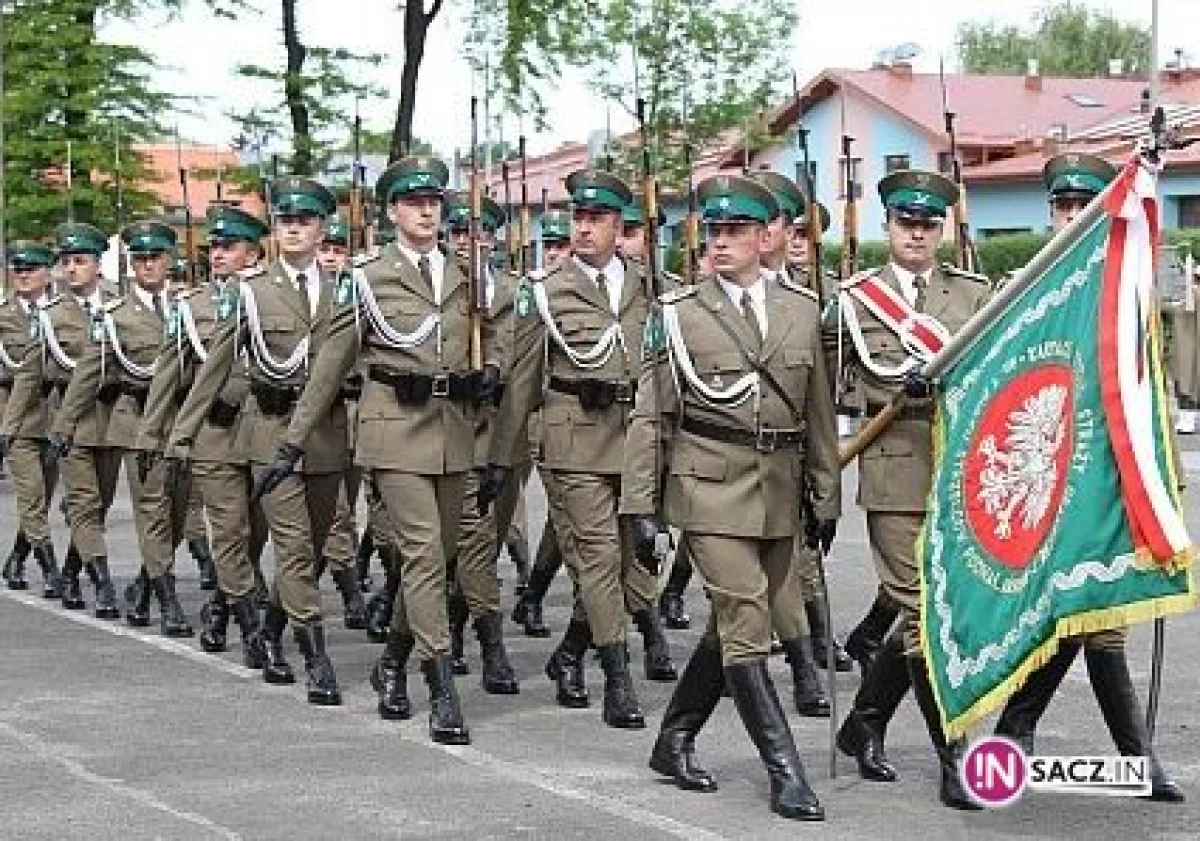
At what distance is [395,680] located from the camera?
9.61 m

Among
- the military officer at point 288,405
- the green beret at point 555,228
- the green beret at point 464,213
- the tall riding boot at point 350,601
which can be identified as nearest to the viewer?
the military officer at point 288,405

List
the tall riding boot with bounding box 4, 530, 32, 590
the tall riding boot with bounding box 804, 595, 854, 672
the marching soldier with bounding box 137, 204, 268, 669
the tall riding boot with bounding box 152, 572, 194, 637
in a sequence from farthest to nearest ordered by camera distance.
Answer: the tall riding boot with bounding box 4, 530, 32, 590
the tall riding boot with bounding box 152, 572, 194, 637
the marching soldier with bounding box 137, 204, 268, 669
the tall riding boot with bounding box 804, 595, 854, 672

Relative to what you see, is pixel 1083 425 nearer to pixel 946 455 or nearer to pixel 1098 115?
pixel 946 455

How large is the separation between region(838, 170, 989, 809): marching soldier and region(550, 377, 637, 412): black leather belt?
1763mm

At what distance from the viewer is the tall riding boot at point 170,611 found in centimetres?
1209

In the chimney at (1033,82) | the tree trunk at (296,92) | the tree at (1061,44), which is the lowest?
the tree trunk at (296,92)

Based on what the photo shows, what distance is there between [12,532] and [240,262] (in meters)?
6.53

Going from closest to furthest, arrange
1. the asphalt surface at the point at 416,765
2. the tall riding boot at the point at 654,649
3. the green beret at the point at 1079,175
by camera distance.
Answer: the asphalt surface at the point at 416,765, the green beret at the point at 1079,175, the tall riding boot at the point at 654,649

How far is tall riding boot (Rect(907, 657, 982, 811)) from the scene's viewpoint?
7.79 meters

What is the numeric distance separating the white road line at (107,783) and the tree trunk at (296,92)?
18088 millimetres

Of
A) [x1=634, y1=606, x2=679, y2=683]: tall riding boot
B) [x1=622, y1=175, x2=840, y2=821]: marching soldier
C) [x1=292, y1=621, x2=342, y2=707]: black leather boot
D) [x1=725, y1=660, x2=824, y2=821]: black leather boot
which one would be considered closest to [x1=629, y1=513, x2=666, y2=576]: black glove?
[x1=622, y1=175, x2=840, y2=821]: marching soldier

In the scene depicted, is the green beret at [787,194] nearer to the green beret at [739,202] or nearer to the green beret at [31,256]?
the green beret at [739,202]

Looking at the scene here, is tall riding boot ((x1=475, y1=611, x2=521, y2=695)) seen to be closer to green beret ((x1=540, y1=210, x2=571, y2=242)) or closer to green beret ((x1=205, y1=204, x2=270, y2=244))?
green beret ((x1=205, y1=204, x2=270, y2=244))

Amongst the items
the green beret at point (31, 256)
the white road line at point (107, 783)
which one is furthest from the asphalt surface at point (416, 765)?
the green beret at point (31, 256)
